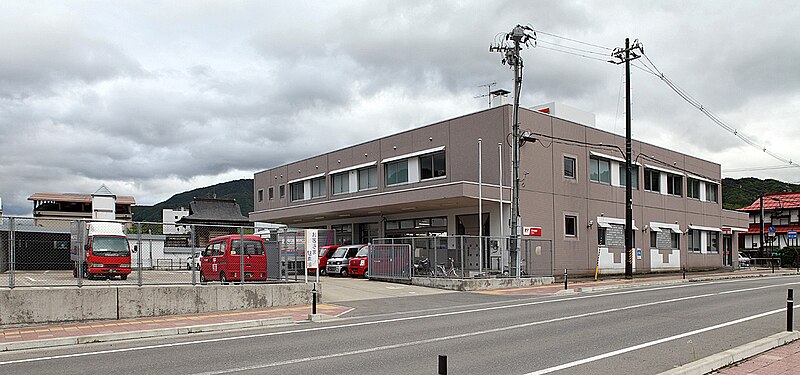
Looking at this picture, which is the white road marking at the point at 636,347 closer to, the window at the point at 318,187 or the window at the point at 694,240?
the window at the point at 694,240

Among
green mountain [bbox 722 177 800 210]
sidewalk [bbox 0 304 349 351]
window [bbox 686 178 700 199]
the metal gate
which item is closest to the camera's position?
sidewalk [bbox 0 304 349 351]

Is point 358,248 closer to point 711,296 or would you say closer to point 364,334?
point 711,296

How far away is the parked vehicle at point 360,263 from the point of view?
3288cm

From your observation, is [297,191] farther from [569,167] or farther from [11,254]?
[11,254]

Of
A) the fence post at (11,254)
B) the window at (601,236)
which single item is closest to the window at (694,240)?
the window at (601,236)

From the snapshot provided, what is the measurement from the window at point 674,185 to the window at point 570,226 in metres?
13.5

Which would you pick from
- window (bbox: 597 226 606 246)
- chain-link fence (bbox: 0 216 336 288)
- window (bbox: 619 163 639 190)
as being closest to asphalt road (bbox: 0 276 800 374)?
chain-link fence (bbox: 0 216 336 288)

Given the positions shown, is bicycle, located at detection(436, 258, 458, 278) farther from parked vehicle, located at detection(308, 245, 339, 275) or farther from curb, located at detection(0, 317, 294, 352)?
curb, located at detection(0, 317, 294, 352)

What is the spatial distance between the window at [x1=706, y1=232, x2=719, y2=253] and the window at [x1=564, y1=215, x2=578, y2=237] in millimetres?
20060

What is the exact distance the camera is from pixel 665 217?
4547cm

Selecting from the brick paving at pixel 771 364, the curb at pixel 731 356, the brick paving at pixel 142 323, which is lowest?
the brick paving at pixel 142 323

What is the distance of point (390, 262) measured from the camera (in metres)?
30.1

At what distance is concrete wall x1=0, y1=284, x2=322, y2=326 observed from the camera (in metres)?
15.3

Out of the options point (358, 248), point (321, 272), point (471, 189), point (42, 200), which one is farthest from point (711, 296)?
point (42, 200)
